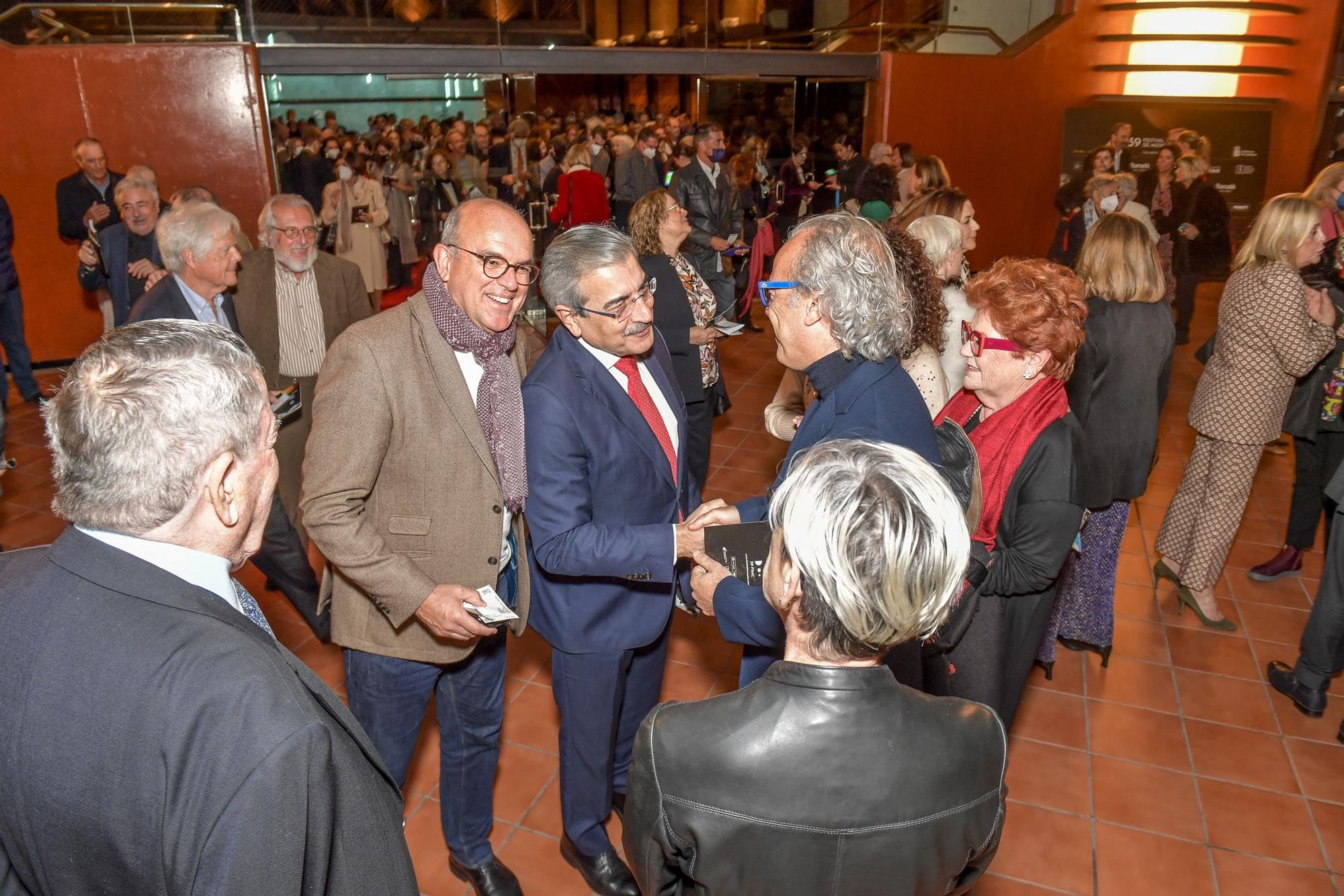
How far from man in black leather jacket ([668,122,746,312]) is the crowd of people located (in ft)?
10.1

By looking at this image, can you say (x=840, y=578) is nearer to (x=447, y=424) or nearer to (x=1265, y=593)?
(x=447, y=424)

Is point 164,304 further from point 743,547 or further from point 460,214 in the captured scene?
point 743,547

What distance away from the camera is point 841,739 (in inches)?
52.5

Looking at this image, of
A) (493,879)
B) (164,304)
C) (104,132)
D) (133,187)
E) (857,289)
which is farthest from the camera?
(104,132)

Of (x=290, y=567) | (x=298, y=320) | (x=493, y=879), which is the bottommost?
(x=493, y=879)

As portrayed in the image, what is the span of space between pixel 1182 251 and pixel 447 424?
8739 millimetres

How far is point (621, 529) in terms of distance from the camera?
92.4 inches

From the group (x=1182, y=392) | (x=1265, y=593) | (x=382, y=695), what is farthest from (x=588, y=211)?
(x=382, y=695)

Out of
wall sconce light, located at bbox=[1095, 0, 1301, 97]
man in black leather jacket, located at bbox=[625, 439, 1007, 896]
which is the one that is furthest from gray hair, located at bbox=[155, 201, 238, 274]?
wall sconce light, located at bbox=[1095, 0, 1301, 97]

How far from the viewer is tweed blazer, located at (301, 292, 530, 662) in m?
2.26

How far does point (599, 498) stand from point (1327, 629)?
3102mm

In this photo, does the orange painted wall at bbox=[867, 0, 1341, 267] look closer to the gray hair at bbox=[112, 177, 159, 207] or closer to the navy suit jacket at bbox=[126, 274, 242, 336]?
the gray hair at bbox=[112, 177, 159, 207]

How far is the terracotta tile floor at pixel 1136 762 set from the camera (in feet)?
9.91

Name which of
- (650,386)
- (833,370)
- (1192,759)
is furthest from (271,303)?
(1192,759)
